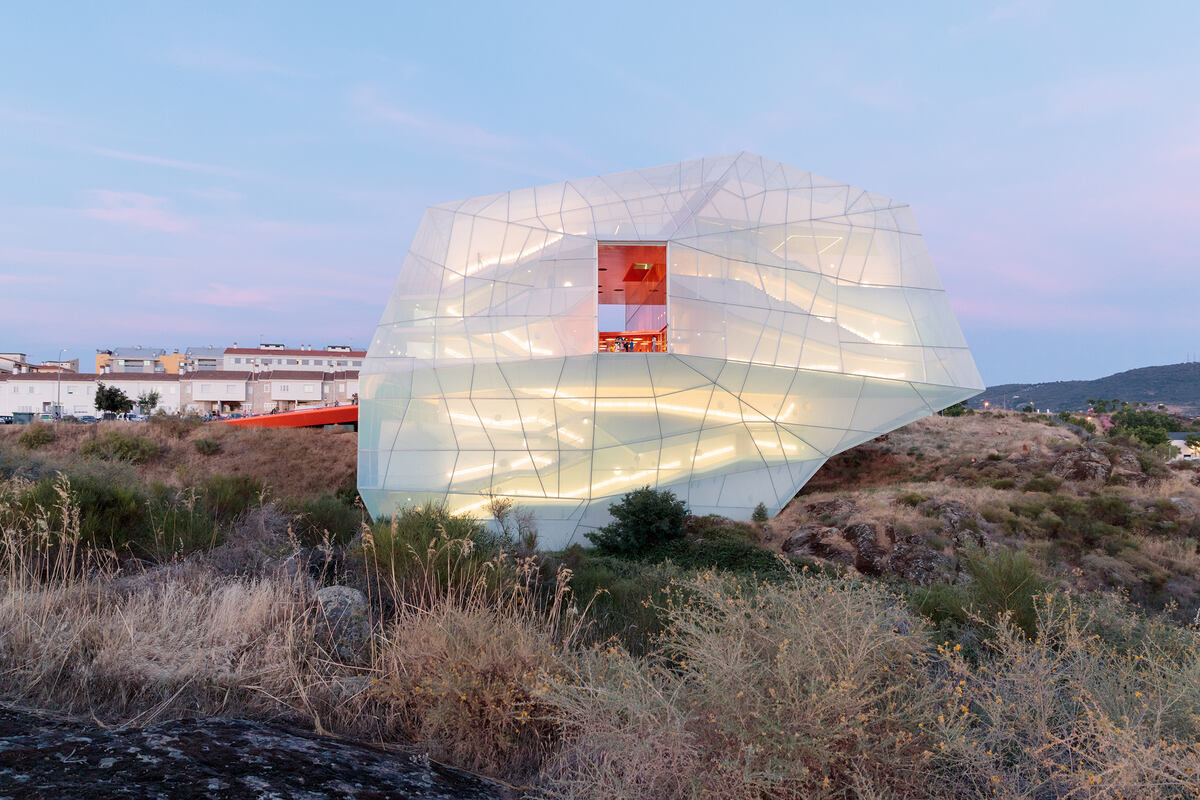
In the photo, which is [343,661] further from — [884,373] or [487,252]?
[884,373]

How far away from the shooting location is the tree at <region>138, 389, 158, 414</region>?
51.2 meters

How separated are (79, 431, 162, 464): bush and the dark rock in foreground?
30302 mm

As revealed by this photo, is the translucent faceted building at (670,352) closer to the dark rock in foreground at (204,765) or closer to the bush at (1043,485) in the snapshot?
the bush at (1043,485)

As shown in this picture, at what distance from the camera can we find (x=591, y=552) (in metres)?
15.3

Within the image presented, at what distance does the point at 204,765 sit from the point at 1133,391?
77212 mm

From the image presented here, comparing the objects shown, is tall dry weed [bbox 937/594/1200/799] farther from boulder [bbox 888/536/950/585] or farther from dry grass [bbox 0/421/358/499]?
dry grass [bbox 0/421/358/499]

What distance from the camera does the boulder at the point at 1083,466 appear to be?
63.2 ft

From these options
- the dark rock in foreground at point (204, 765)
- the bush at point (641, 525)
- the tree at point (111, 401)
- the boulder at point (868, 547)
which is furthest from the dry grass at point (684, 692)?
the tree at point (111, 401)

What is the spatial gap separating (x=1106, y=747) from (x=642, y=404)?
15.4 meters

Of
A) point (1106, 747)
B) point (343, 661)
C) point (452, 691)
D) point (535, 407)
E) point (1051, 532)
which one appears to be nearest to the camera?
point (1106, 747)

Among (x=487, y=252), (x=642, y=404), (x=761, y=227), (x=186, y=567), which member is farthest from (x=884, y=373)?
(x=186, y=567)

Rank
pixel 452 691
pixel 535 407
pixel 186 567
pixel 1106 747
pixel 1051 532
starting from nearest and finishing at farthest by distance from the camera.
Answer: pixel 1106 747 < pixel 452 691 < pixel 186 567 < pixel 1051 532 < pixel 535 407

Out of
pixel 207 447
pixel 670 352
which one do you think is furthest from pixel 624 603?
pixel 207 447

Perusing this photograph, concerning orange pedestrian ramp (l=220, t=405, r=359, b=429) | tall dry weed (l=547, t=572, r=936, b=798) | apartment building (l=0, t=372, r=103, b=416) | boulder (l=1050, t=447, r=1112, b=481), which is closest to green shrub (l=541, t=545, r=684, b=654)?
tall dry weed (l=547, t=572, r=936, b=798)
